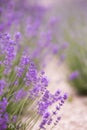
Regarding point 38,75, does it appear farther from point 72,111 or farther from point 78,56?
point 78,56

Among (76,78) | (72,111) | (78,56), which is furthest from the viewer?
(78,56)

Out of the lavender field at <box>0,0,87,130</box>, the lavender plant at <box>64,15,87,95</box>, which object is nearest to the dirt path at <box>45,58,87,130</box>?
the lavender field at <box>0,0,87,130</box>

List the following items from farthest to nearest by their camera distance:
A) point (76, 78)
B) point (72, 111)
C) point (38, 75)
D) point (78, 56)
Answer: point (78, 56) < point (76, 78) < point (38, 75) < point (72, 111)

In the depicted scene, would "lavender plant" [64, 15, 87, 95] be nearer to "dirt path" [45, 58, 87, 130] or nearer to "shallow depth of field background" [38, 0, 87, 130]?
"shallow depth of field background" [38, 0, 87, 130]

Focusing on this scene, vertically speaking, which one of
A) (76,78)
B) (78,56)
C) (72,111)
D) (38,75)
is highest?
(78,56)

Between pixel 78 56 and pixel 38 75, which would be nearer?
pixel 38 75

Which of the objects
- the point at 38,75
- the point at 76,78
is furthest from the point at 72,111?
the point at 76,78

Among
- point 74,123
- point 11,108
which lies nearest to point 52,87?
point 74,123

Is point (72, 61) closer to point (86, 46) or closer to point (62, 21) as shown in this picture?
point (86, 46)

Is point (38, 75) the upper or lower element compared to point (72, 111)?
upper

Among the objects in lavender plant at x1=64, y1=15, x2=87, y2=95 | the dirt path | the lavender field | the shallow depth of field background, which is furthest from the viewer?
lavender plant at x1=64, y1=15, x2=87, y2=95

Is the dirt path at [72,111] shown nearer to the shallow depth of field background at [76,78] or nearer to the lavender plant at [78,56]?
the shallow depth of field background at [76,78]
